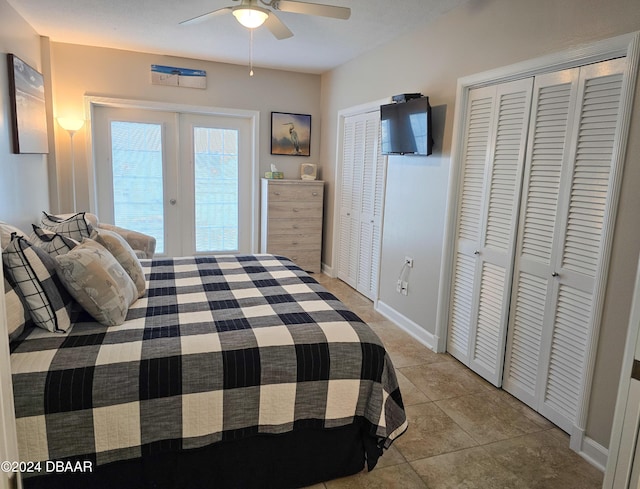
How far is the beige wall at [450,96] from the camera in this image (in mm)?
1986

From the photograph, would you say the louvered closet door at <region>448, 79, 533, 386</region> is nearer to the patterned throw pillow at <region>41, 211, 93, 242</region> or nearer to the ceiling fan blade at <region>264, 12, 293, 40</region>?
the ceiling fan blade at <region>264, 12, 293, 40</region>

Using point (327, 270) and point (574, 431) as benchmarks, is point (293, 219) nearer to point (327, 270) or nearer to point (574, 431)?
point (327, 270)

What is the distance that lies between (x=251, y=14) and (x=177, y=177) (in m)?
2.97

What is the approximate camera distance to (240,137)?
17.3 feet

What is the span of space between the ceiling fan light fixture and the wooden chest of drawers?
2590mm

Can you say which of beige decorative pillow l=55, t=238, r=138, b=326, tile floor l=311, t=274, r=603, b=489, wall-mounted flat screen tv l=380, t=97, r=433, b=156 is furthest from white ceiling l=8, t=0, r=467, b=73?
tile floor l=311, t=274, r=603, b=489

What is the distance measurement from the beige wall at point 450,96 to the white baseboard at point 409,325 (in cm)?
5

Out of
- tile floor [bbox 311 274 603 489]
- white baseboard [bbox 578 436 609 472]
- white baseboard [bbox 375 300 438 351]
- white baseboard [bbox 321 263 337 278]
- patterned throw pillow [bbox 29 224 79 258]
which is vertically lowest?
tile floor [bbox 311 274 603 489]

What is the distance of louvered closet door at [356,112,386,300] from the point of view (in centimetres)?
420

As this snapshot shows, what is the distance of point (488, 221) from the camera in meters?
2.85

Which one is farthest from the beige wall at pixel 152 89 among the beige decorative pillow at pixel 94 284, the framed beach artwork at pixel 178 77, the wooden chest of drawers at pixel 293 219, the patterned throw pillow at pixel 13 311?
the patterned throw pillow at pixel 13 311

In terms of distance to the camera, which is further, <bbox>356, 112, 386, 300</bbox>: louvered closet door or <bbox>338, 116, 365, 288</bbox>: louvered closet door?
<bbox>338, 116, 365, 288</bbox>: louvered closet door

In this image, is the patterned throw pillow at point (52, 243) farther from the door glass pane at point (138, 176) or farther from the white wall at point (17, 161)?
the door glass pane at point (138, 176)

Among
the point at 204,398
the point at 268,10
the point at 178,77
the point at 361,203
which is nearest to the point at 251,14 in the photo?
the point at 268,10
